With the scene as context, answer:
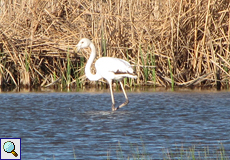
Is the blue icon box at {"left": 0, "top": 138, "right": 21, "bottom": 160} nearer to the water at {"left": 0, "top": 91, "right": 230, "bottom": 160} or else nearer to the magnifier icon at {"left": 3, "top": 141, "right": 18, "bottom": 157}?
the magnifier icon at {"left": 3, "top": 141, "right": 18, "bottom": 157}

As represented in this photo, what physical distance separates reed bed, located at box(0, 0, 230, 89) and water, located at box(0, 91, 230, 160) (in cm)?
128

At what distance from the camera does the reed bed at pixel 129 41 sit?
492 inches

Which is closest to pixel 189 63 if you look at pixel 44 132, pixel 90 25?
pixel 90 25

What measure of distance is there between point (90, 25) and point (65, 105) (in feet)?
13.8

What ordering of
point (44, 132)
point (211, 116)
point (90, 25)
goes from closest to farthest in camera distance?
point (44, 132) < point (211, 116) < point (90, 25)

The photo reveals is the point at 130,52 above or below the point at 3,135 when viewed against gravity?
above

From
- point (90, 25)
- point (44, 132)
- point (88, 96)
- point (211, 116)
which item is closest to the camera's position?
point (44, 132)

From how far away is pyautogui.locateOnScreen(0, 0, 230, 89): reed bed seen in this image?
12.5 metres

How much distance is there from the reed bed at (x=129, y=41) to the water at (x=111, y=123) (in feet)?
4.18

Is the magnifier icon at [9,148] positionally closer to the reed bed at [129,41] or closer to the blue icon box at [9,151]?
the blue icon box at [9,151]

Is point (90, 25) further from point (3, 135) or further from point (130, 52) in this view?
point (3, 135)

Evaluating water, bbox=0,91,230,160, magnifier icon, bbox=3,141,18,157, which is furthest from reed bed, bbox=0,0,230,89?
magnifier icon, bbox=3,141,18,157

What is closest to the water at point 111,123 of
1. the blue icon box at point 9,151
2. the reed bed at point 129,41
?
the blue icon box at point 9,151

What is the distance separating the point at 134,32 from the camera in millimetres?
12953
